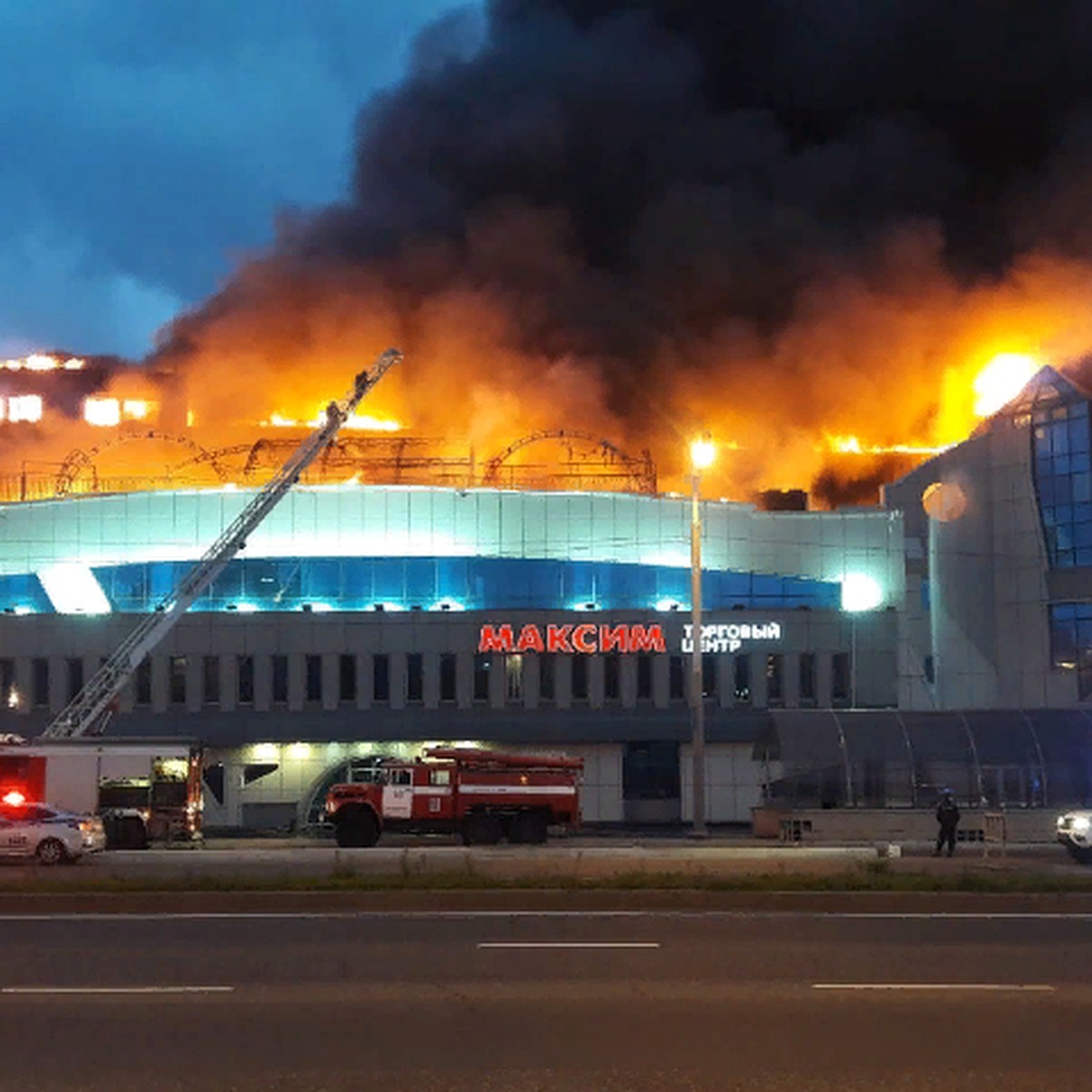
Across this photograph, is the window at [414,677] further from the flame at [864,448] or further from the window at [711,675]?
the flame at [864,448]

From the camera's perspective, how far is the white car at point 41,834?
28.8 metres

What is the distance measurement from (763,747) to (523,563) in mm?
16189

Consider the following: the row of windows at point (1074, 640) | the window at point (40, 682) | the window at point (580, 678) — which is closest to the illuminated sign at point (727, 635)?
the window at point (580, 678)

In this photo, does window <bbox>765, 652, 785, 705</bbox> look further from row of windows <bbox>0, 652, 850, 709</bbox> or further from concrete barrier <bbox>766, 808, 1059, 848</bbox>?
concrete barrier <bbox>766, 808, 1059, 848</bbox>

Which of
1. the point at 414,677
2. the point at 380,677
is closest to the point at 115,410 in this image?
the point at 380,677

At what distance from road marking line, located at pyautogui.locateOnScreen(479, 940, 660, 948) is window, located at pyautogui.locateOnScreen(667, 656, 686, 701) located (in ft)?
120

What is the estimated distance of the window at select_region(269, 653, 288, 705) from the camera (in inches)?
2057

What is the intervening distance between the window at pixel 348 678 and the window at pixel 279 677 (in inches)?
67.9

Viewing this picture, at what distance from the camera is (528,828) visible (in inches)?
1414

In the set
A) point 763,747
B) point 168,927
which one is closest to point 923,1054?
point 168,927

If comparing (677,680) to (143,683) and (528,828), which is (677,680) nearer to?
(143,683)

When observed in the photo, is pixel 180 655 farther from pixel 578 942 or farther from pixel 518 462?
pixel 578 942

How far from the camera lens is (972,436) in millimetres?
54844

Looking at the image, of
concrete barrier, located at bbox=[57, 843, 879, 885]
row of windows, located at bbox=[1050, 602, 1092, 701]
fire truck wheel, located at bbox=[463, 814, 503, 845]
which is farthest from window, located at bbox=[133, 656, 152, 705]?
row of windows, located at bbox=[1050, 602, 1092, 701]
